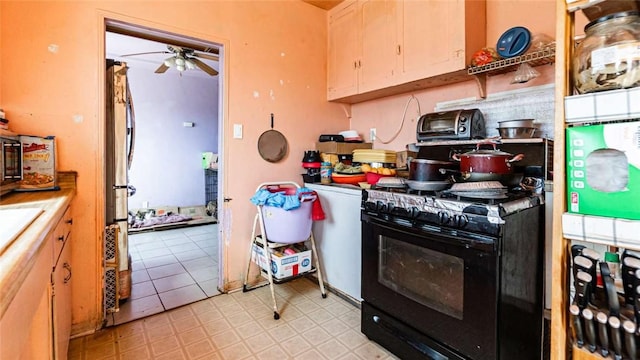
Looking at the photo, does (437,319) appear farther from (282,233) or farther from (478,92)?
(478,92)

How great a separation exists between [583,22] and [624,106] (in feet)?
4.15

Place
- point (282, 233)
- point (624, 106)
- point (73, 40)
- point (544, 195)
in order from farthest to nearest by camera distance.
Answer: point (282, 233) → point (73, 40) → point (544, 195) → point (624, 106)

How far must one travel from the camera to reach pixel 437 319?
4.74 feet

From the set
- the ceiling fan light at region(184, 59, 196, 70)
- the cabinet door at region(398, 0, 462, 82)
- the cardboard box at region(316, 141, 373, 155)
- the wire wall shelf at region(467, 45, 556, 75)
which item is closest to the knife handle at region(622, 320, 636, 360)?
the wire wall shelf at region(467, 45, 556, 75)

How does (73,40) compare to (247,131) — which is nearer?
(73,40)

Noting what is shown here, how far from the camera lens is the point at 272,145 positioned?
270cm

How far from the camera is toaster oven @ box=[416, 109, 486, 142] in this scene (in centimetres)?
193

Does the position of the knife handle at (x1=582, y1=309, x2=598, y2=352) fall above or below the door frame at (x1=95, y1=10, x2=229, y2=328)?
below

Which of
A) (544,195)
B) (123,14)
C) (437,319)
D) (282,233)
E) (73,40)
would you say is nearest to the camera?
(437,319)

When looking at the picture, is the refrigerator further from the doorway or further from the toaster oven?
the toaster oven

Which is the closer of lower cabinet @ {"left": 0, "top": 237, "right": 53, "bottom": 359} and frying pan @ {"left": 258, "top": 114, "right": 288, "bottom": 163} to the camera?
lower cabinet @ {"left": 0, "top": 237, "right": 53, "bottom": 359}

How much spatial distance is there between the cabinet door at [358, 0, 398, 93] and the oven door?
128cm

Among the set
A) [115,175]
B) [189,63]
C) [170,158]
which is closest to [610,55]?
[115,175]

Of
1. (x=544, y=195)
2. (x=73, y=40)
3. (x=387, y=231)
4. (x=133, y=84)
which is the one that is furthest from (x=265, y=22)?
(x=133, y=84)
